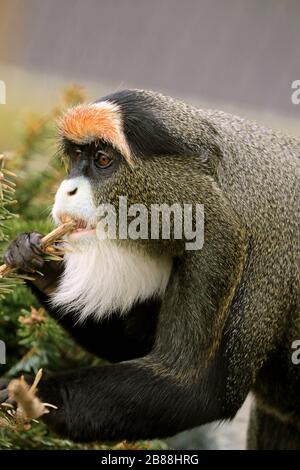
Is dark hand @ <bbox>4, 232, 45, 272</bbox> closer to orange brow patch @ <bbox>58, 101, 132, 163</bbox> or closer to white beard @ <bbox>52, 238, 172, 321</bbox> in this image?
white beard @ <bbox>52, 238, 172, 321</bbox>

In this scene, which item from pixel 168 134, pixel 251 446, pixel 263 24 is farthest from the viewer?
pixel 263 24

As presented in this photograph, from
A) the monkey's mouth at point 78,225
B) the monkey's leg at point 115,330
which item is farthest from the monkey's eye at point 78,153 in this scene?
the monkey's leg at point 115,330

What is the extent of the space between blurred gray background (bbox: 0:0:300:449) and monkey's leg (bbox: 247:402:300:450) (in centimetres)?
678

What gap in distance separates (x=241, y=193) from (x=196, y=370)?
0.92 metres

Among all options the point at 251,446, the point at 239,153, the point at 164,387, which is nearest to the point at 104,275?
the point at 164,387

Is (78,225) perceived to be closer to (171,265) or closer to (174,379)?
(171,265)

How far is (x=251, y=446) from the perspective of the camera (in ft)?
19.2

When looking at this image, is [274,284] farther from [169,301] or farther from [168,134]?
[168,134]

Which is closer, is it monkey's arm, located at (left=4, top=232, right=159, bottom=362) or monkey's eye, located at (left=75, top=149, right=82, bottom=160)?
monkey's eye, located at (left=75, top=149, right=82, bottom=160)

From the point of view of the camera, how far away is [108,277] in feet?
14.5

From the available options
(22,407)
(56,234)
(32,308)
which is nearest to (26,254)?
(56,234)

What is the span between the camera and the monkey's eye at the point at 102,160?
4.32 metres

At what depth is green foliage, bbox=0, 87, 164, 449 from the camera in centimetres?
511

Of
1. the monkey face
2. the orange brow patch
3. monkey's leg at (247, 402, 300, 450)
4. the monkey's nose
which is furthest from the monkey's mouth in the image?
monkey's leg at (247, 402, 300, 450)
